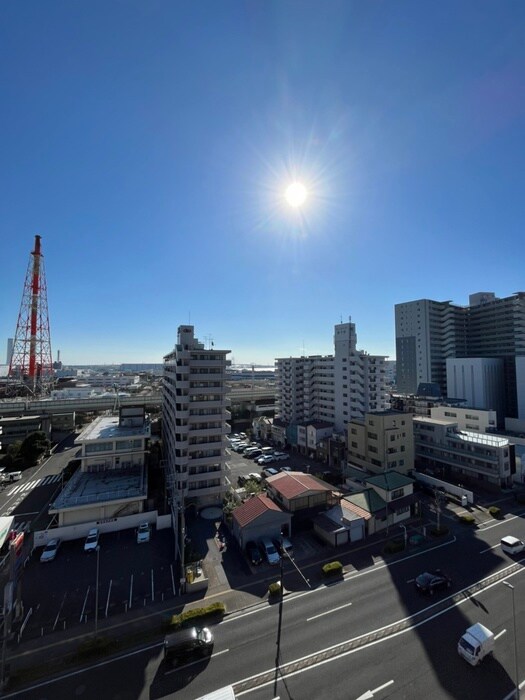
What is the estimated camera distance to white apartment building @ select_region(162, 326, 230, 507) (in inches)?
1373

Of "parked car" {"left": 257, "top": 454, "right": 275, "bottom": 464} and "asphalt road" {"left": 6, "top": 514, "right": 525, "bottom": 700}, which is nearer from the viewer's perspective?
"asphalt road" {"left": 6, "top": 514, "right": 525, "bottom": 700}

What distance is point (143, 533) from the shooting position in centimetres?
2909

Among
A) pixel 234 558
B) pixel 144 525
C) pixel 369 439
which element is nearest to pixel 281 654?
pixel 234 558

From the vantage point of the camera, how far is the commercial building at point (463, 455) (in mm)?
39094

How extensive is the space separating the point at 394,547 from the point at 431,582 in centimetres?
513

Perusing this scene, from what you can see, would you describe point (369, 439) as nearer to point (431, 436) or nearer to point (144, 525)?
point (431, 436)

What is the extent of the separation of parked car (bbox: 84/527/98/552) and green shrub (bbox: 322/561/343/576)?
64.5 ft

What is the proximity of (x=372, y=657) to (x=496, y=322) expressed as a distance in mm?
101389

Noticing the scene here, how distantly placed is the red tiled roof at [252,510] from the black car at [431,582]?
1177cm

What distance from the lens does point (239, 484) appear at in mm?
41594

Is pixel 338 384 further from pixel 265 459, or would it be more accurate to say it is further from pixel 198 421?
pixel 198 421

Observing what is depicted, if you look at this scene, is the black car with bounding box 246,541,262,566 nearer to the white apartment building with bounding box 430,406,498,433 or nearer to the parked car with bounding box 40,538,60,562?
the parked car with bounding box 40,538,60,562

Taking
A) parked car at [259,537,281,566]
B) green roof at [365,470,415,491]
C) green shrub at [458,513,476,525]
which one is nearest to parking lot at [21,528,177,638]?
parked car at [259,537,281,566]

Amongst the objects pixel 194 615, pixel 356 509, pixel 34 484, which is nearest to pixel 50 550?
pixel 194 615
